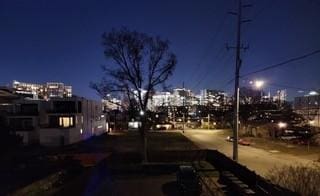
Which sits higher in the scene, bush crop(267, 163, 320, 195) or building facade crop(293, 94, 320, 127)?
building facade crop(293, 94, 320, 127)

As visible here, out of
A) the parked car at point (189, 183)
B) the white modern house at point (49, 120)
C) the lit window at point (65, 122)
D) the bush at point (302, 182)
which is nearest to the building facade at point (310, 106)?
the parked car at point (189, 183)

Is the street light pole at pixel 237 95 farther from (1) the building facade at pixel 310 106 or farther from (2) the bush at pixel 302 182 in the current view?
(1) the building facade at pixel 310 106

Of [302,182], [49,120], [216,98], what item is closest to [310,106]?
[49,120]

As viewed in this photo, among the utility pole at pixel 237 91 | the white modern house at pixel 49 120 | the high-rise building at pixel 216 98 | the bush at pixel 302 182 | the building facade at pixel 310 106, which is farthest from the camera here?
the high-rise building at pixel 216 98

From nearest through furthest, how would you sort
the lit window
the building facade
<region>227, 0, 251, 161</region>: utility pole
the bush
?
the bush
<region>227, 0, 251, 161</region>: utility pole
the building facade
the lit window

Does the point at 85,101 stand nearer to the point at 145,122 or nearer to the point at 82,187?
the point at 145,122

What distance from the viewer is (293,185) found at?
16.0 metres

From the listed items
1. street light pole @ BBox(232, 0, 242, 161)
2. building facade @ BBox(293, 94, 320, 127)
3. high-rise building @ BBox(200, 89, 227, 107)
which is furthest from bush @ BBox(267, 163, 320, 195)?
high-rise building @ BBox(200, 89, 227, 107)

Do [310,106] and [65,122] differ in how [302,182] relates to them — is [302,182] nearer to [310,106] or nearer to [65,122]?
[310,106]

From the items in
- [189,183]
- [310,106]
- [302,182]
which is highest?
[310,106]

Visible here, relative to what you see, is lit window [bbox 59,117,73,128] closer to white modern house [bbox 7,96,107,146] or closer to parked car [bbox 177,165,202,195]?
white modern house [bbox 7,96,107,146]

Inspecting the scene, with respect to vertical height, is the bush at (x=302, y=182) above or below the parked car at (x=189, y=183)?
above

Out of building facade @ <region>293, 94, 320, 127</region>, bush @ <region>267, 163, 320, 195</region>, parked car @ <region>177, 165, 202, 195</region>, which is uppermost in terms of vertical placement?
building facade @ <region>293, 94, 320, 127</region>

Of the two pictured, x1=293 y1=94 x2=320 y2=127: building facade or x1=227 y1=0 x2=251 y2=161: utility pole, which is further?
x1=293 y1=94 x2=320 y2=127: building facade
